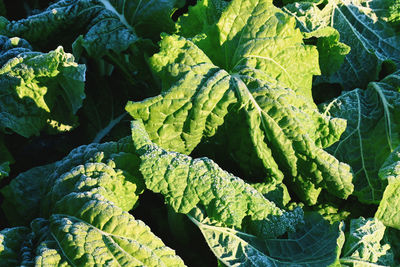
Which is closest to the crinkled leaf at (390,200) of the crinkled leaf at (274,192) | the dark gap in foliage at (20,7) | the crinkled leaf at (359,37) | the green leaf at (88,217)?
the crinkled leaf at (274,192)

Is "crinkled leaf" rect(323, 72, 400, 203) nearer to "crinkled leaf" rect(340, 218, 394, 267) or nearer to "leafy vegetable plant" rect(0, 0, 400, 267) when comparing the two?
"leafy vegetable plant" rect(0, 0, 400, 267)

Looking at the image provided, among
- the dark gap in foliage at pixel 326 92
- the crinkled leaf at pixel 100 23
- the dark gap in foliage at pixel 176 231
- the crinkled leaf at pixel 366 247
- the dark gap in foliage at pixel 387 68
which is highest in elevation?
the crinkled leaf at pixel 100 23

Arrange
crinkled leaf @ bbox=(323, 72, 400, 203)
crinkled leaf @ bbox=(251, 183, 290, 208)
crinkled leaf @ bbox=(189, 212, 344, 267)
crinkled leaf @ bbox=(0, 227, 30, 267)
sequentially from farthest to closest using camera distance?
crinkled leaf @ bbox=(323, 72, 400, 203) < crinkled leaf @ bbox=(251, 183, 290, 208) < crinkled leaf @ bbox=(189, 212, 344, 267) < crinkled leaf @ bbox=(0, 227, 30, 267)

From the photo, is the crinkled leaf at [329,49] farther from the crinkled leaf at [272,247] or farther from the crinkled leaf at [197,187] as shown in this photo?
the crinkled leaf at [197,187]

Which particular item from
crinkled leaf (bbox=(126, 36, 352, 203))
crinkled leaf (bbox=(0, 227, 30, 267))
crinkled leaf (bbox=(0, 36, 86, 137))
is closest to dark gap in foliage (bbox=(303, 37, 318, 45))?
crinkled leaf (bbox=(126, 36, 352, 203))

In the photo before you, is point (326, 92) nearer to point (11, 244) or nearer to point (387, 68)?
point (387, 68)

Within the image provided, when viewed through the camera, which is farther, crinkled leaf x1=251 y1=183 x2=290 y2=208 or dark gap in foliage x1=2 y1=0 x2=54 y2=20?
dark gap in foliage x1=2 y1=0 x2=54 y2=20

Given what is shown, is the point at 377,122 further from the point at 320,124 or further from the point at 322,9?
the point at 322,9
